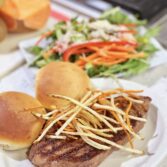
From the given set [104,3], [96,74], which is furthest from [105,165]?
[104,3]

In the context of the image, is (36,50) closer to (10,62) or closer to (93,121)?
(10,62)

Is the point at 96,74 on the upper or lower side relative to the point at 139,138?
lower

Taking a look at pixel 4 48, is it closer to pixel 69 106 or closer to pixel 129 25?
pixel 129 25

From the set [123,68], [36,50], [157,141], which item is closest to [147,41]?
[123,68]

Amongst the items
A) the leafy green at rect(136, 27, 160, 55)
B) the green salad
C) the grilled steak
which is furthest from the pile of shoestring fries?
the leafy green at rect(136, 27, 160, 55)

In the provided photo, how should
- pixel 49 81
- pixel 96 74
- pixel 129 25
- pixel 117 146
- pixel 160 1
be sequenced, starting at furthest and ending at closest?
pixel 160 1 < pixel 129 25 < pixel 96 74 < pixel 49 81 < pixel 117 146

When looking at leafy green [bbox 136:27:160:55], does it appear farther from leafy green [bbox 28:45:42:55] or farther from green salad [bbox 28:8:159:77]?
leafy green [bbox 28:45:42:55]

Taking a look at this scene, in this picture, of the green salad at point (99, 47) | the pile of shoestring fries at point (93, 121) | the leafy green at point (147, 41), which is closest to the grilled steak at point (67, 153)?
the pile of shoestring fries at point (93, 121)
